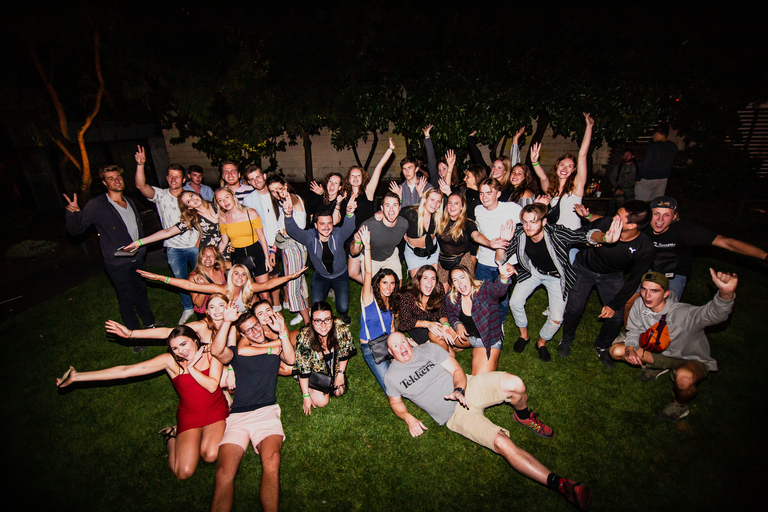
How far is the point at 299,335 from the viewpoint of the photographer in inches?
150

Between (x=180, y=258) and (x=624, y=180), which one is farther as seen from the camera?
(x=624, y=180)

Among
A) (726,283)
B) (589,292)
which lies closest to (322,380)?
(589,292)

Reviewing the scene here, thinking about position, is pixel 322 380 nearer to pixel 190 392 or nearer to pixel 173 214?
pixel 190 392

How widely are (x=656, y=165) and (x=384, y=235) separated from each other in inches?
244

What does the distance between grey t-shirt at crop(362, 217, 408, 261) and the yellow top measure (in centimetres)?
159

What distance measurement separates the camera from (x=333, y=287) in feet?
15.5

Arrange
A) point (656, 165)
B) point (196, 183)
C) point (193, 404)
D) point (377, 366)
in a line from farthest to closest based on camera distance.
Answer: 1. point (656, 165)
2. point (196, 183)
3. point (377, 366)
4. point (193, 404)

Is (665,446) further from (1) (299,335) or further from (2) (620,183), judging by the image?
(2) (620,183)

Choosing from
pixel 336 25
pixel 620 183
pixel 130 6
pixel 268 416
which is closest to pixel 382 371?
pixel 268 416

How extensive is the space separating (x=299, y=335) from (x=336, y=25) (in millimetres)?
7851

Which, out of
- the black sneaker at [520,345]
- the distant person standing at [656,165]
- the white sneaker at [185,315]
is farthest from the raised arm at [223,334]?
the distant person standing at [656,165]

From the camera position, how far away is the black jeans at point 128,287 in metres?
4.52

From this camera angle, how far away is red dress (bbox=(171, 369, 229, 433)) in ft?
11.1

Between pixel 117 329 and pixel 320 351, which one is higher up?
pixel 117 329
